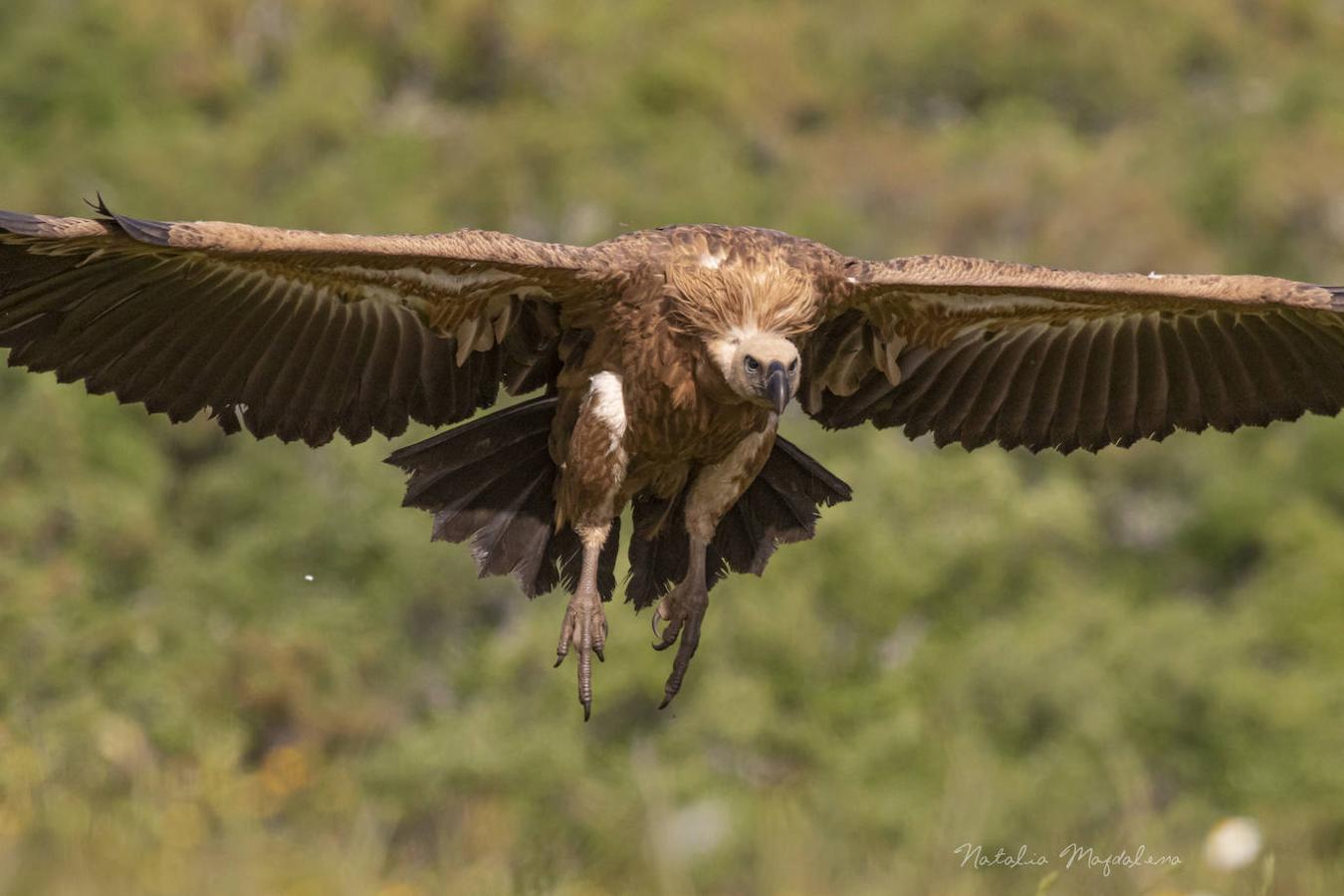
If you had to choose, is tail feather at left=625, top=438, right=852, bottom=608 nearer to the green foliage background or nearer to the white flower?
the green foliage background

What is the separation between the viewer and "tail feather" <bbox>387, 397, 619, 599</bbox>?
8.05 metres

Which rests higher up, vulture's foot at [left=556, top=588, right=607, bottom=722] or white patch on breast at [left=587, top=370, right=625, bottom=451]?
white patch on breast at [left=587, top=370, right=625, bottom=451]

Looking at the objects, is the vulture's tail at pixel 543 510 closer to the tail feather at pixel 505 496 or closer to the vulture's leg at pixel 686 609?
the tail feather at pixel 505 496

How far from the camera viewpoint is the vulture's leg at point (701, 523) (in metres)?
7.96

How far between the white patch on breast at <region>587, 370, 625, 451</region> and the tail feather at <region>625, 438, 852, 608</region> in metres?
0.64

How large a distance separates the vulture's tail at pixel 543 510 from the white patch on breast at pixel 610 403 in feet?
1.62

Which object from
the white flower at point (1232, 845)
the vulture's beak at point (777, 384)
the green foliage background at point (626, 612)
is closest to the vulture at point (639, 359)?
the vulture's beak at point (777, 384)

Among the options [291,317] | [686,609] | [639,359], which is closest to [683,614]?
[686,609]

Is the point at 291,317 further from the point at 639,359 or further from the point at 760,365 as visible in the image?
the point at 760,365

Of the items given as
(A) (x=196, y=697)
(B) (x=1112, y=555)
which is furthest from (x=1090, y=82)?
(A) (x=196, y=697)

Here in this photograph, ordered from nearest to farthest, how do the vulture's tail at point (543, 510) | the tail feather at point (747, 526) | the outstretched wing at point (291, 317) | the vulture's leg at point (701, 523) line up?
the outstretched wing at point (291, 317) < the vulture's leg at point (701, 523) < the vulture's tail at point (543, 510) < the tail feather at point (747, 526)

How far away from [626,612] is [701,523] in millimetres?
26428

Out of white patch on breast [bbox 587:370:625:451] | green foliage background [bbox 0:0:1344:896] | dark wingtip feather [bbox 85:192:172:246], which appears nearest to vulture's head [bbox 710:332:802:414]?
white patch on breast [bbox 587:370:625:451]

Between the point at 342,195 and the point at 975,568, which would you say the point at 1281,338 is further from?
the point at 342,195
